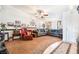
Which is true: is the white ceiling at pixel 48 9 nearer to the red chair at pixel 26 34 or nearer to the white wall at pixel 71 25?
the white wall at pixel 71 25

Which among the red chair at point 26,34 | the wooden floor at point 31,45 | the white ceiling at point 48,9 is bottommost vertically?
the wooden floor at point 31,45

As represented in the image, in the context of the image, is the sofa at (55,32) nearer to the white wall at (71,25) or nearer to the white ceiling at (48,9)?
the white wall at (71,25)

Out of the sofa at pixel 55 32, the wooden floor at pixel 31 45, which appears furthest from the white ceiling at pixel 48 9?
the wooden floor at pixel 31 45

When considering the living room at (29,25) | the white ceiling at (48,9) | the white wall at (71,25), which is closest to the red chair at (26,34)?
the living room at (29,25)

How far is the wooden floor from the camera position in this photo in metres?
2.23

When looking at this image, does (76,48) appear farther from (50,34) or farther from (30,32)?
(30,32)

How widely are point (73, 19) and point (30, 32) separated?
0.58 m

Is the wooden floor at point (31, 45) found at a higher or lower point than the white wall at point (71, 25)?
lower

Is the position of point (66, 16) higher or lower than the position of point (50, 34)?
higher

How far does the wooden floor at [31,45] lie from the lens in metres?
2.23

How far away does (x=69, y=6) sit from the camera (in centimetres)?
221

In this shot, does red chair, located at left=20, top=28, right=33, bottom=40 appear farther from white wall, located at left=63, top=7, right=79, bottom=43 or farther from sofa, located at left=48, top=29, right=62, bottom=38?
white wall, located at left=63, top=7, right=79, bottom=43
